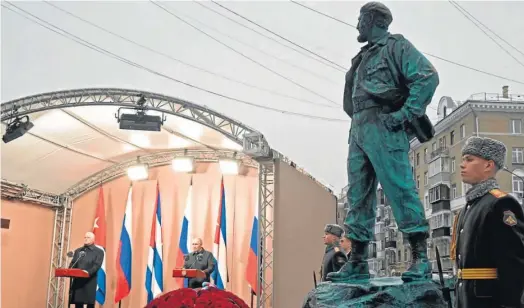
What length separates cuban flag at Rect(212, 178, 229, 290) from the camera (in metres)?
9.25

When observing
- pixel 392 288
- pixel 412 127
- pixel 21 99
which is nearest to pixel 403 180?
pixel 412 127

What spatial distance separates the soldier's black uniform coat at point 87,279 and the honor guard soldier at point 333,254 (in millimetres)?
3849

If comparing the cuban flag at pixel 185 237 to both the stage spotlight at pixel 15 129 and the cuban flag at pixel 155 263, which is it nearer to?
the cuban flag at pixel 155 263

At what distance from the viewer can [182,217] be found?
10.4 metres

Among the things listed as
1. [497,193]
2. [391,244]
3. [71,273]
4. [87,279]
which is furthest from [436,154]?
[497,193]

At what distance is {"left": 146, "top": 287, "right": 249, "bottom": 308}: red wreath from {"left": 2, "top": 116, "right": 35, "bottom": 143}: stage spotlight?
19.3 feet

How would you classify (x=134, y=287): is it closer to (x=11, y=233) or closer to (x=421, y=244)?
(x=11, y=233)

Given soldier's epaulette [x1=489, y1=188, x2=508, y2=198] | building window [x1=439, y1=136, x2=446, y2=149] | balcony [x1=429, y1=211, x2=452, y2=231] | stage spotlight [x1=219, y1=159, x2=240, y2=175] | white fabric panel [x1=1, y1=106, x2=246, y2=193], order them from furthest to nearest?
building window [x1=439, y1=136, x2=446, y2=149] < stage spotlight [x1=219, y1=159, x2=240, y2=175] < balcony [x1=429, y1=211, x2=452, y2=231] < white fabric panel [x1=1, y1=106, x2=246, y2=193] < soldier's epaulette [x1=489, y1=188, x2=508, y2=198]

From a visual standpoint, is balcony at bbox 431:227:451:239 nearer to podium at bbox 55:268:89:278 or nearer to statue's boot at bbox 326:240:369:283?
podium at bbox 55:268:89:278

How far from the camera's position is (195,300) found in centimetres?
232

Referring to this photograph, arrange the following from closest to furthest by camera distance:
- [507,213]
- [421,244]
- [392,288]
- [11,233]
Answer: [507,213] < [392,288] < [421,244] < [11,233]

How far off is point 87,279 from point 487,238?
616 centimetres

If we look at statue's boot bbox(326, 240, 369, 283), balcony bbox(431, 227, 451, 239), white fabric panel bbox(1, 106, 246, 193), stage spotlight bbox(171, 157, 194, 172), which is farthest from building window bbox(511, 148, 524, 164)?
statue's boot bbox(326, 240, 369, 283)

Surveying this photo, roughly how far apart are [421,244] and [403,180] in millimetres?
299
